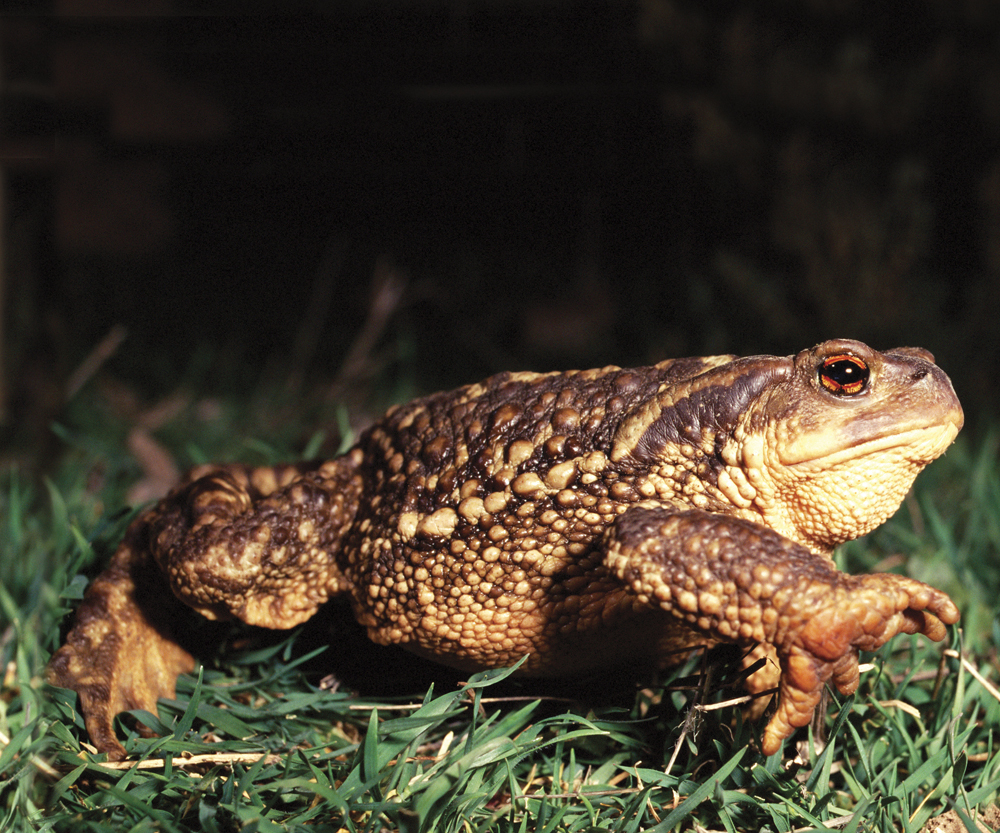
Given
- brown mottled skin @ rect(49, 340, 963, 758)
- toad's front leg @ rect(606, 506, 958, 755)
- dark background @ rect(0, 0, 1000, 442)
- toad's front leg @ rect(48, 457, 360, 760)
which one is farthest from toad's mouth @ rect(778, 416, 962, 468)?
dark background @ rect(0, 0, 1000, 442)

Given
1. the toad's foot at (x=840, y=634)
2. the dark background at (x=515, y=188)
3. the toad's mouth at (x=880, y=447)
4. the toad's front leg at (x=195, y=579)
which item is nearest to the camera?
the toad's foot at (x=840, y=634)

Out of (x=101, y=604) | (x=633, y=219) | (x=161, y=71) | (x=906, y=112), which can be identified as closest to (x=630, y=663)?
(x=101, y=604)

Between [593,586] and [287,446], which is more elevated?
[593,586]

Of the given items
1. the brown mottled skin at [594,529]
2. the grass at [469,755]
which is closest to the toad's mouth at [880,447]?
the brown mottled skin at [594,529]

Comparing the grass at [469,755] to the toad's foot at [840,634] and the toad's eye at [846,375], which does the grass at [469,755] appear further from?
the toad's eye at [846,375]

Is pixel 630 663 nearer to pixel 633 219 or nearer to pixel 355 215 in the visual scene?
pixel 633 219
